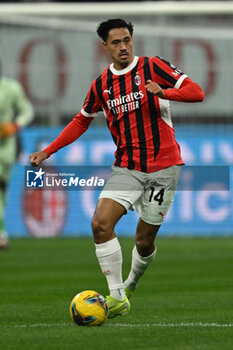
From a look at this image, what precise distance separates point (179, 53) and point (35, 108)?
2.44 metres

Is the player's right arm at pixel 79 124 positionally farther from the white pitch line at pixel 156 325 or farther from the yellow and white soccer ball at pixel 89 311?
the white pitch line at pixel 156 325

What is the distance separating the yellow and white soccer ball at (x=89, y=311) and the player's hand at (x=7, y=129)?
23.7 feet

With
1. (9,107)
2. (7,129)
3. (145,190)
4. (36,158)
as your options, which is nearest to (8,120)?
(9,107)

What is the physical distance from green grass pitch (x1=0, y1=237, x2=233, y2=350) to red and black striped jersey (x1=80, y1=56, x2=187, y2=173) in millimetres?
1088

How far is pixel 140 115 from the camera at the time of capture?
697 centimetres

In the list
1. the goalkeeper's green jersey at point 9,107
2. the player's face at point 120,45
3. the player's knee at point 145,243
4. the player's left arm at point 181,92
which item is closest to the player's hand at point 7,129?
the goalkeeper's green jersey at point 9,107

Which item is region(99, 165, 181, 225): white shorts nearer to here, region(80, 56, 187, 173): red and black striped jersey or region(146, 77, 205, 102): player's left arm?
region(80, 56, 187, 173): red and black striped jersey

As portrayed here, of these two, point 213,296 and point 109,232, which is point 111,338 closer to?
point 109,232

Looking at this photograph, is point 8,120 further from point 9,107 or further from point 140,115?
point 140,115

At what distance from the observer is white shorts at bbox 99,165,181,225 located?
6770 millimetres


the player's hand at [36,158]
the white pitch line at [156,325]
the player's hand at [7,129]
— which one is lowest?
the player's hand at [7,129]

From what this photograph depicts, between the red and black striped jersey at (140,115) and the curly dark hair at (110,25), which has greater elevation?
the curly dark hair at (110,25)

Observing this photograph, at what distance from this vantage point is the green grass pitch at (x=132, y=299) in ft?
18.4

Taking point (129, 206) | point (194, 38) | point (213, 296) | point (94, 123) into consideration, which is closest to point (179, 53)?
point (194, 38)
